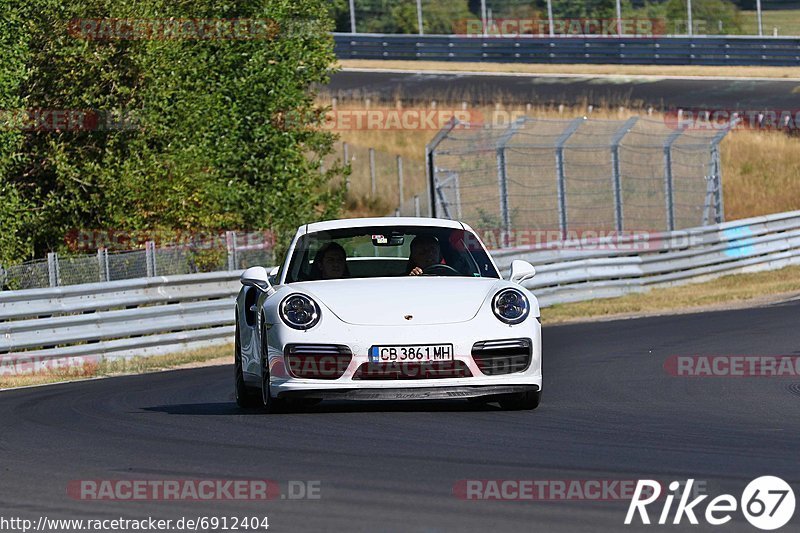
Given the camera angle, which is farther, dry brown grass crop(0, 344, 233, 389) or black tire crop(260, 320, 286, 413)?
dry brown grass crop(0, 344, 233, 389)

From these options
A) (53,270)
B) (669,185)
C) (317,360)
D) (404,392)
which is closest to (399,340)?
(404,392)

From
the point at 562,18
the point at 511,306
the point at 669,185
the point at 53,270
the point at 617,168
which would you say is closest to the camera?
the point at 511,306

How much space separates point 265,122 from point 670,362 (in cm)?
1601

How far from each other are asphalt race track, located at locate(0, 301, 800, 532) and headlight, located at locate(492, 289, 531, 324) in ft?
1.88

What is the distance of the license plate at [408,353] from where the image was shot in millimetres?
8914

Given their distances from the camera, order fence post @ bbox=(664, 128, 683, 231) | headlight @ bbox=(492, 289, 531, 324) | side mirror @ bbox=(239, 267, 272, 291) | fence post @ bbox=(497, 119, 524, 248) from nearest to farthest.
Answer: headlight @ bbox=(492, 289, 531, 324), side mirror @ bbox=(239, 267, 272, 291), fence post @ bbox=(497, 119, 524, 248), fence post @ bbox=(664, 128, 683, 231)

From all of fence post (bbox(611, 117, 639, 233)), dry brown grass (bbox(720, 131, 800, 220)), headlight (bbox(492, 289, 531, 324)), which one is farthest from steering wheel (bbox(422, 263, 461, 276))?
dry brown grass (bbox(720, 131, 800, 220))

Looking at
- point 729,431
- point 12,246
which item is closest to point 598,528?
point 729,431

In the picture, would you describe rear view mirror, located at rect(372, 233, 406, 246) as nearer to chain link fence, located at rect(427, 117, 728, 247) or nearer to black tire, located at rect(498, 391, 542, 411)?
black tire, located at rect(498, 391, 542, 411)

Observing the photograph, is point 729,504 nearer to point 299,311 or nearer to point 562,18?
point 299,311

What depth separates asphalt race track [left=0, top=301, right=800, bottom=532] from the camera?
581 centimetres

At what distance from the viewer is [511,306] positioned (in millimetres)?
9250

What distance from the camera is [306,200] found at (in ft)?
93.8

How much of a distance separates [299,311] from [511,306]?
1.26m
